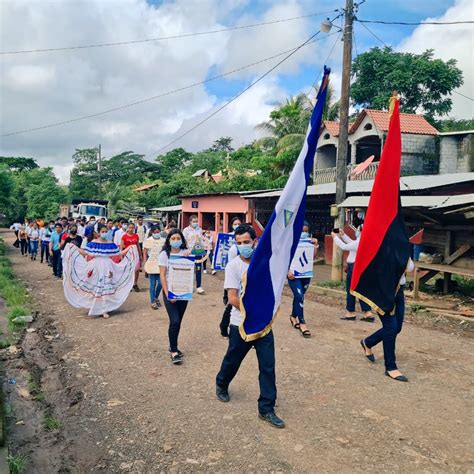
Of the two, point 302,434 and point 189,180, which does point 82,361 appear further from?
point 189,180

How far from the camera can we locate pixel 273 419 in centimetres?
409

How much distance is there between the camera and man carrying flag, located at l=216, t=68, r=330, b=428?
407 cm

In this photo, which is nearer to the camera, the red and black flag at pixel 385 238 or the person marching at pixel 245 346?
the person marching at pixel 245 346

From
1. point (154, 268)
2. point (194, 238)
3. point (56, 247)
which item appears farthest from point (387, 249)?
point (56, 247)

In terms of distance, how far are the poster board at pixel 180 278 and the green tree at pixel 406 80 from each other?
2702cm

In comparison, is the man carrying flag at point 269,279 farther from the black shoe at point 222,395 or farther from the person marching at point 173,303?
the person marching at point 173,303

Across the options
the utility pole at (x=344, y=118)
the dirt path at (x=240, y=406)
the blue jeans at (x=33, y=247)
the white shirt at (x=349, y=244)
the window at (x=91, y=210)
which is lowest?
the dirt path at (x=240, y=406)

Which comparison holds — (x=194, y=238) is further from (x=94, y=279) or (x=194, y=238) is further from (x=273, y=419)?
(x=273, y=419)

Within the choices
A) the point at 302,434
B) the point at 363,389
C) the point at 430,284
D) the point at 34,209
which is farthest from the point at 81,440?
the point at 34,209

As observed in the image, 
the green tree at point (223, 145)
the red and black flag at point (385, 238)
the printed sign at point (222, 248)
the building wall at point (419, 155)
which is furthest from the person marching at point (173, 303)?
the green tree at point (223, 145)

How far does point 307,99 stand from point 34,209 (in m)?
31.7

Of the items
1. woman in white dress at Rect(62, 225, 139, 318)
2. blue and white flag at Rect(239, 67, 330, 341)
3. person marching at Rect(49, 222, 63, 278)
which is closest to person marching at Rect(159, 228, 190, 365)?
blue and white flag at Rect(239, 67, 330, 341)

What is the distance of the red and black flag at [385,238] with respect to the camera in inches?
206

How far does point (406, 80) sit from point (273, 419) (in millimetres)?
30065
